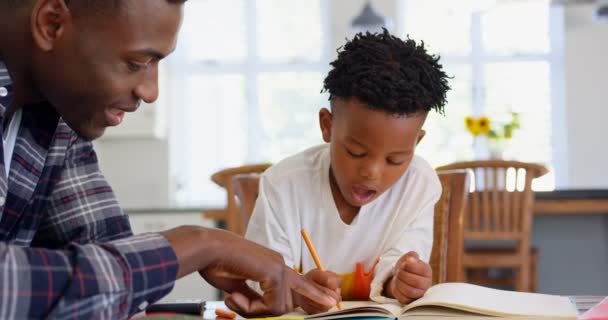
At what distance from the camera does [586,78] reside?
5.79 metres

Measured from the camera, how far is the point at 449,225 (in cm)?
163

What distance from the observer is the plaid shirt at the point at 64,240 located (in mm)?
679

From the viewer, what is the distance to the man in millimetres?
694

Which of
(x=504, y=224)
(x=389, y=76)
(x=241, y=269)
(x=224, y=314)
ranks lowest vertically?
(x=504, y=224)

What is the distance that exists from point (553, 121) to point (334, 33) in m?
1.69

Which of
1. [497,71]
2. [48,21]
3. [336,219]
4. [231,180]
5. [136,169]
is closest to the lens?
[48,21]

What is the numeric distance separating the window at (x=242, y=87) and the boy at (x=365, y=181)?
14.7ft

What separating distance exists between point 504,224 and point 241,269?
8.38 ft

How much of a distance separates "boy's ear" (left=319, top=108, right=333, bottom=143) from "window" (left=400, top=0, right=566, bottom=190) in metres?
4.42

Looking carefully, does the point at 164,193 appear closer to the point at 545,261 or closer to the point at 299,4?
the point at 299,4

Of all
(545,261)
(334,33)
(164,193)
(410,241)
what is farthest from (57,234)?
(334,33)

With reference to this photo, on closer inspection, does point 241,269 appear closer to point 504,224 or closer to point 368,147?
point 368,147

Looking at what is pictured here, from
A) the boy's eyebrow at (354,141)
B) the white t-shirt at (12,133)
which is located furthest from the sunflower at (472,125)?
the white t-shirt at (12,133)

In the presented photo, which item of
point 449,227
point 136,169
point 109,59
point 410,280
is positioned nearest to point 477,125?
point 449,227
